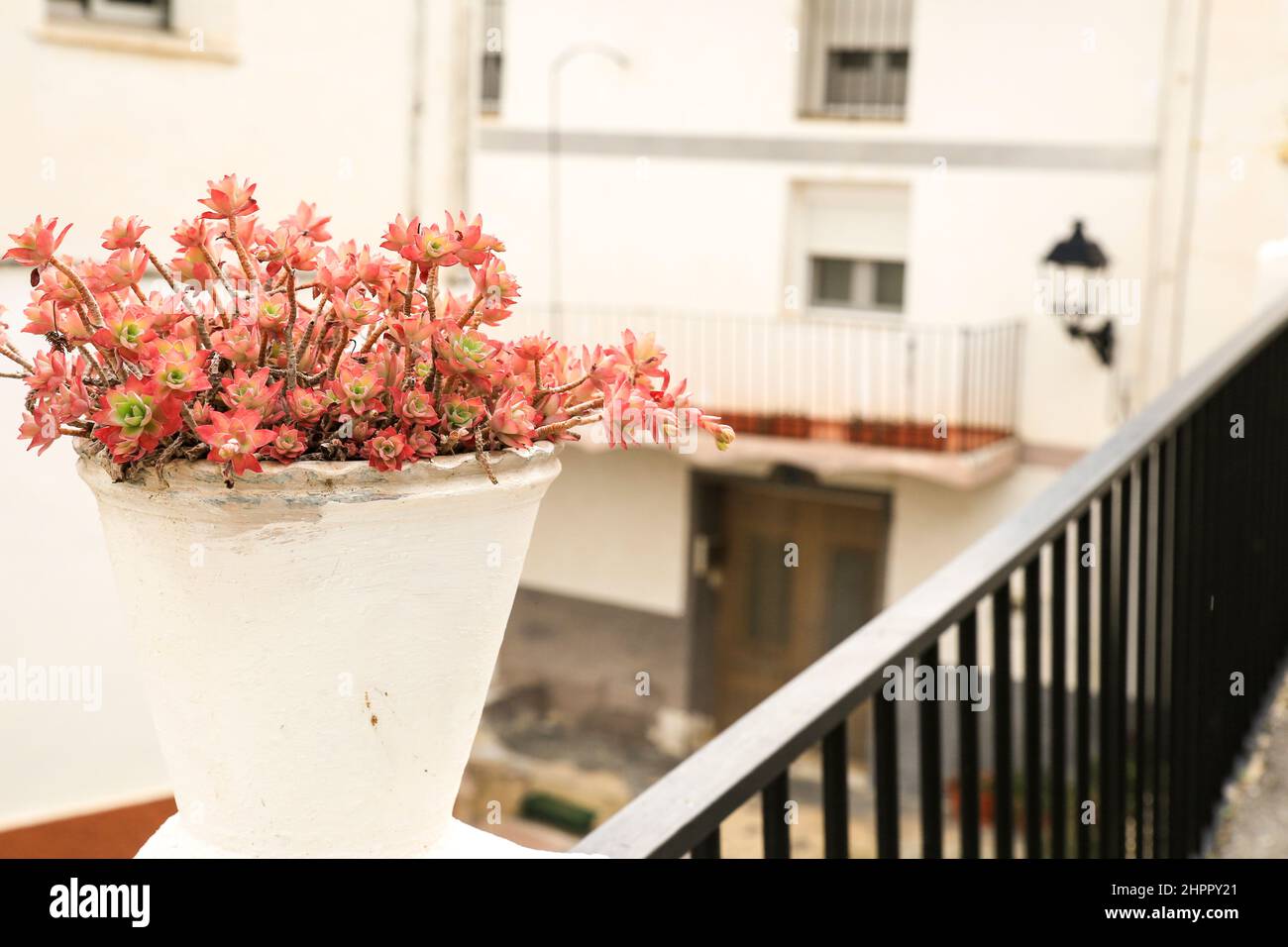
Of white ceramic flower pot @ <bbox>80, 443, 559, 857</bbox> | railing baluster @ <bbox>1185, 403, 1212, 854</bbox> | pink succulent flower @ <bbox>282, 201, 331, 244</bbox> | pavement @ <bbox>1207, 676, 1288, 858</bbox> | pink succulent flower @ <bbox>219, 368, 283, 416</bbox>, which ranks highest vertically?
pink succulent flower @ <bbox>282, 201, 331, 244</bbox>

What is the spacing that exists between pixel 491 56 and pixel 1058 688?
10332mm

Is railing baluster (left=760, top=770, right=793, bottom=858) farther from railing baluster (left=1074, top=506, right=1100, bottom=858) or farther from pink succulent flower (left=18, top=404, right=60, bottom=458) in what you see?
railing baluster (left=1074, top=506, right=1100, bottom=858)

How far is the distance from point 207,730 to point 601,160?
10004mm

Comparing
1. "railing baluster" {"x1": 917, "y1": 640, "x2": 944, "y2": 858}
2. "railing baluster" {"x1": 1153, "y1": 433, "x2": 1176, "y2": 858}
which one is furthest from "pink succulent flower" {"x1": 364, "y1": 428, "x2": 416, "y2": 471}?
"railing baluster" {"x1": 1153, "y1": 433, "x2": 1176, "y2": 858}

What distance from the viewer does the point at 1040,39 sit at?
Answer: 29.6 ft

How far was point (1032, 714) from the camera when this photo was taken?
1.41m

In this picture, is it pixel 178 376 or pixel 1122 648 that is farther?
pixel 1122 648

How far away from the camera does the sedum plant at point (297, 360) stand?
771 millimetres

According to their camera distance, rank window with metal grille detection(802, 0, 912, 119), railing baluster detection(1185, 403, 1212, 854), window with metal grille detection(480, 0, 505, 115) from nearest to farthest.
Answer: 1. railing baluster detection(1185, 403, 1212, 854)
2. window with metal grille detection(802, 0, 912, 119)
3. window with metal grille detection(480, 0, 505, 115)

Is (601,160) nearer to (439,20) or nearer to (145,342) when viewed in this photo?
(439,20)

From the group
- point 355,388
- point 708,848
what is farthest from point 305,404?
point 708,848

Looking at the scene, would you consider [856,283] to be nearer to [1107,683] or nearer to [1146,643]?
[1146,643]

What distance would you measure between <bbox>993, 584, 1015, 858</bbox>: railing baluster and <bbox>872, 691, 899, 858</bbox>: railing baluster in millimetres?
167

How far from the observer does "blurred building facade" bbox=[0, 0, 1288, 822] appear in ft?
29.3
